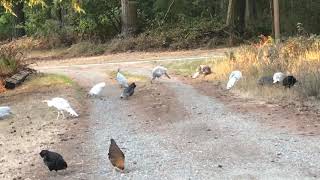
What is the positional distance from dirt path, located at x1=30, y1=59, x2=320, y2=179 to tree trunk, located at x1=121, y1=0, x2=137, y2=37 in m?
18.8

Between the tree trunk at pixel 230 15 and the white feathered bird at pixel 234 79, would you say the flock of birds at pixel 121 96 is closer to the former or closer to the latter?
the white feathered bird at pixel 234 79

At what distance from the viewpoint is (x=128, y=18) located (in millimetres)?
34375

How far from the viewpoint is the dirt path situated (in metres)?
8.56

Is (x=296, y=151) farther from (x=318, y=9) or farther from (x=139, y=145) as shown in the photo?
(x=318, y=9)

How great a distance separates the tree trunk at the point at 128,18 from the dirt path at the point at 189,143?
18.8 metres

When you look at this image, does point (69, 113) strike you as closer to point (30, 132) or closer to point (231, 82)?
point (30, 132)

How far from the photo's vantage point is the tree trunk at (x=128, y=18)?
111ft

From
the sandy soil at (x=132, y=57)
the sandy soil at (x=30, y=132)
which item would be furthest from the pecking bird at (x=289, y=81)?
the sandy soil at (x=132, y=57)

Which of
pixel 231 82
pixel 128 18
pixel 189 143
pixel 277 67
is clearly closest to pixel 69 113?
pixel 189 143

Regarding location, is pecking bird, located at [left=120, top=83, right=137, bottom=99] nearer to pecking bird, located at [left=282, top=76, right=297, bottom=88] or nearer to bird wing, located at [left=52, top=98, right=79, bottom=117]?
bird wing, located at [left=52, top=98, right=79, bottom=117]

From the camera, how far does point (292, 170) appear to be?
8.40m

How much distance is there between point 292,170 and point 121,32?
27145 millimetres

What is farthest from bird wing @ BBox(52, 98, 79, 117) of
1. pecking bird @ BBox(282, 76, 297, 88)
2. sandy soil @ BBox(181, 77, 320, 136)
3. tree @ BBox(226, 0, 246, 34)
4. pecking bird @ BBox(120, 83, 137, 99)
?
tree @ BBox(226, 0, 246, 34)

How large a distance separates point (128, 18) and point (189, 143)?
24636 mm
